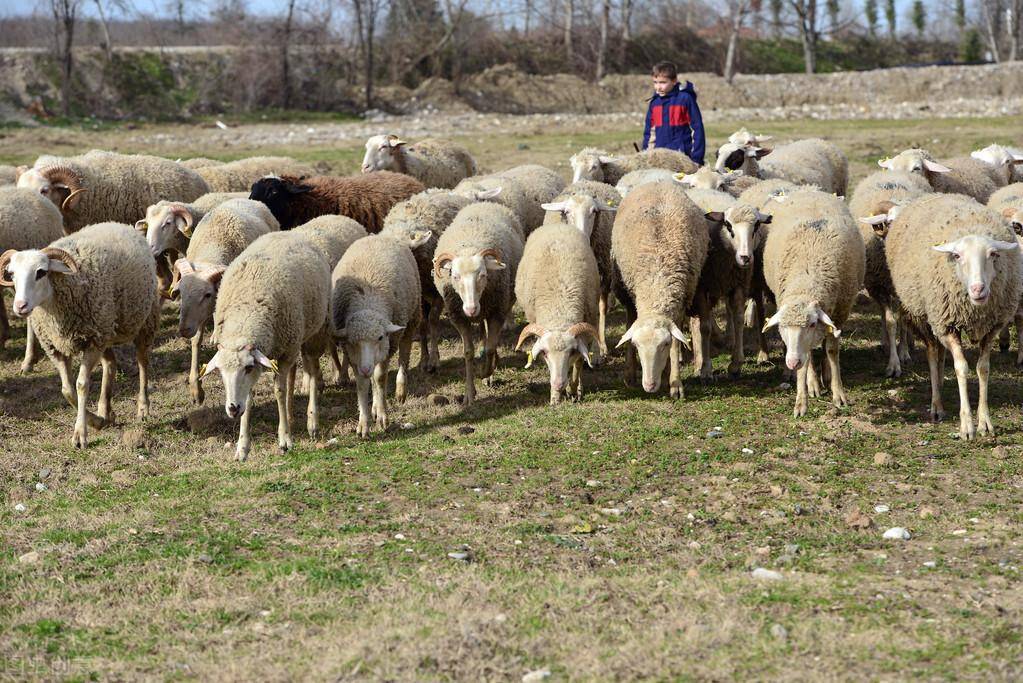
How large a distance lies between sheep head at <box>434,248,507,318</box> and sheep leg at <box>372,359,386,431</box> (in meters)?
0.88

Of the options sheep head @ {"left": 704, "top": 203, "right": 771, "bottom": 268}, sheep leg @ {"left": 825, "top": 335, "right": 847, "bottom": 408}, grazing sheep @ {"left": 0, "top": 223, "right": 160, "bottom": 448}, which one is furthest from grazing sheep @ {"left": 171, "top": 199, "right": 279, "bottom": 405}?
sheep leg @ {"left": 825, "top": 335, "right": 847, "bottom": 408}

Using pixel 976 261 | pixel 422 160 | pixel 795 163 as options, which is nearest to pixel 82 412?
pixel 976 261

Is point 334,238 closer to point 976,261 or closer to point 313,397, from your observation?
point 313,397

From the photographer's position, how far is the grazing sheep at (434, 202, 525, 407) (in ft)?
32.1

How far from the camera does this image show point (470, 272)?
32.1 feet

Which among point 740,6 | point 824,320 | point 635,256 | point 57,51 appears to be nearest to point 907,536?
point 824,320

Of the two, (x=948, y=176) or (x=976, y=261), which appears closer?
(x=976, y=261)

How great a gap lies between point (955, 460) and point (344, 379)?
5392 millimetres

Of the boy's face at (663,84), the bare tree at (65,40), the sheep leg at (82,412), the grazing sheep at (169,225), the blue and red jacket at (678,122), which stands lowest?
the sheep leg at (82,412)

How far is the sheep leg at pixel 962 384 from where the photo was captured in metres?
8.30

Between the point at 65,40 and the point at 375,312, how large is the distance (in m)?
32.4

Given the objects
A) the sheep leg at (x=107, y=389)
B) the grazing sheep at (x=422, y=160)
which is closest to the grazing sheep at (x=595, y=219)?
the grazing sheep at (x=422, y=160)

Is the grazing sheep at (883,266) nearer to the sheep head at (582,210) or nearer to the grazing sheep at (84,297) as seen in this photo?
the sheep head at (582,210)

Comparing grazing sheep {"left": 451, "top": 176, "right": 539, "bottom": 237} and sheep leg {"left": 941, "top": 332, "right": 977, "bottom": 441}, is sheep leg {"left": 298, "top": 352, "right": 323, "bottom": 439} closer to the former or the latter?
grazing sheep {"left": 451, "top": 176, "right": 539, "bottom": 237}
